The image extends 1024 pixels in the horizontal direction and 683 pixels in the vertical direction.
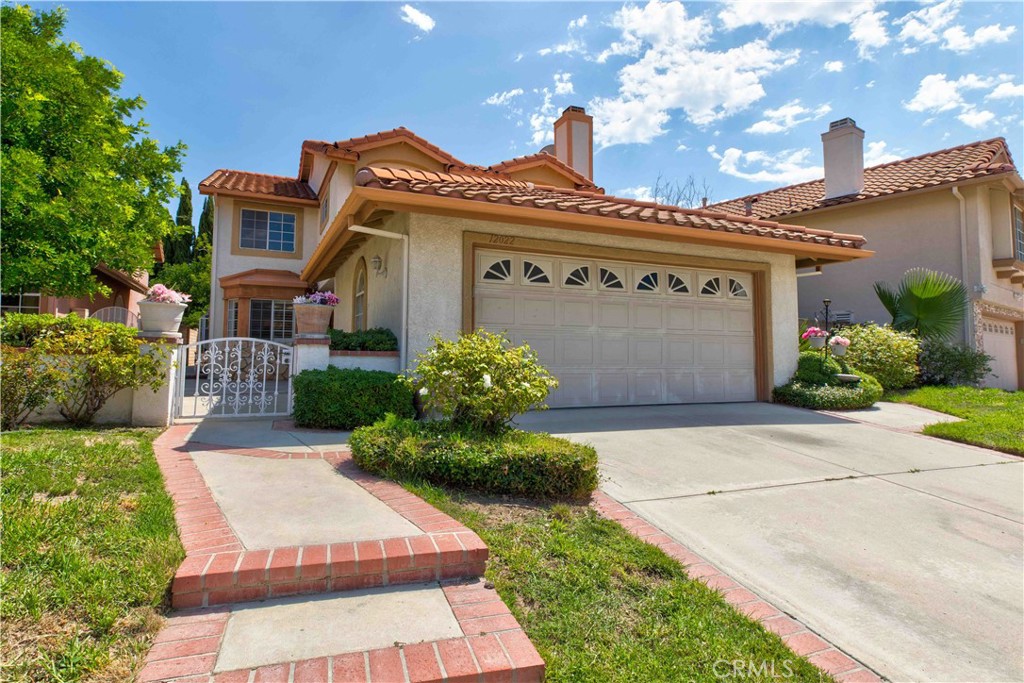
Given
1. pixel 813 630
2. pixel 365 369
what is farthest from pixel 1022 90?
pixel 365 369

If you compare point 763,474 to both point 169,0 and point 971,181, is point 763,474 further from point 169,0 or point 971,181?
point 971,181

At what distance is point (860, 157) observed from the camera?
15625 millimetres

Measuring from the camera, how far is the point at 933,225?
45.7 ft

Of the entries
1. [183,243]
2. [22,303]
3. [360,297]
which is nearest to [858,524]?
[360,297]

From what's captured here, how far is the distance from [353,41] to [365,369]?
539 cm

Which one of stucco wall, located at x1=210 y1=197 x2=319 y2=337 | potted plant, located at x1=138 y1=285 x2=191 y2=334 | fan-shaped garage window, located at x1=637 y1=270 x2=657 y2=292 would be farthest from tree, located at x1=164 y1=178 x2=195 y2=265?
fan-shaped garage window, located at x1=637 y1=270 x2=657 y2=292

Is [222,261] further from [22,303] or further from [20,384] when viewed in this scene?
[20,384]

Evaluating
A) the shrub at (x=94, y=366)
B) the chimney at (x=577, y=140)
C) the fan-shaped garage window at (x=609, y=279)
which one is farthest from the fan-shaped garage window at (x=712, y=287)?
the shrub at (x=94, y=366)

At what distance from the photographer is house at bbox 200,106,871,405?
7371 mm

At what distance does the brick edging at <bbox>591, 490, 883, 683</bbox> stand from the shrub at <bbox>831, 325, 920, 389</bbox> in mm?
9879

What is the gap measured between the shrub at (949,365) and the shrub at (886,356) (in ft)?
3.21

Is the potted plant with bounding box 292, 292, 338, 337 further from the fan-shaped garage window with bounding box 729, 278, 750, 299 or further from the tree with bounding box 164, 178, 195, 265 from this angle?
the tree with bounding box 164, 178, 195, 265

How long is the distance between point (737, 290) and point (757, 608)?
8.26 meters

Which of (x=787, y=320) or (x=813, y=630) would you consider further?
(x=787, y=320)
